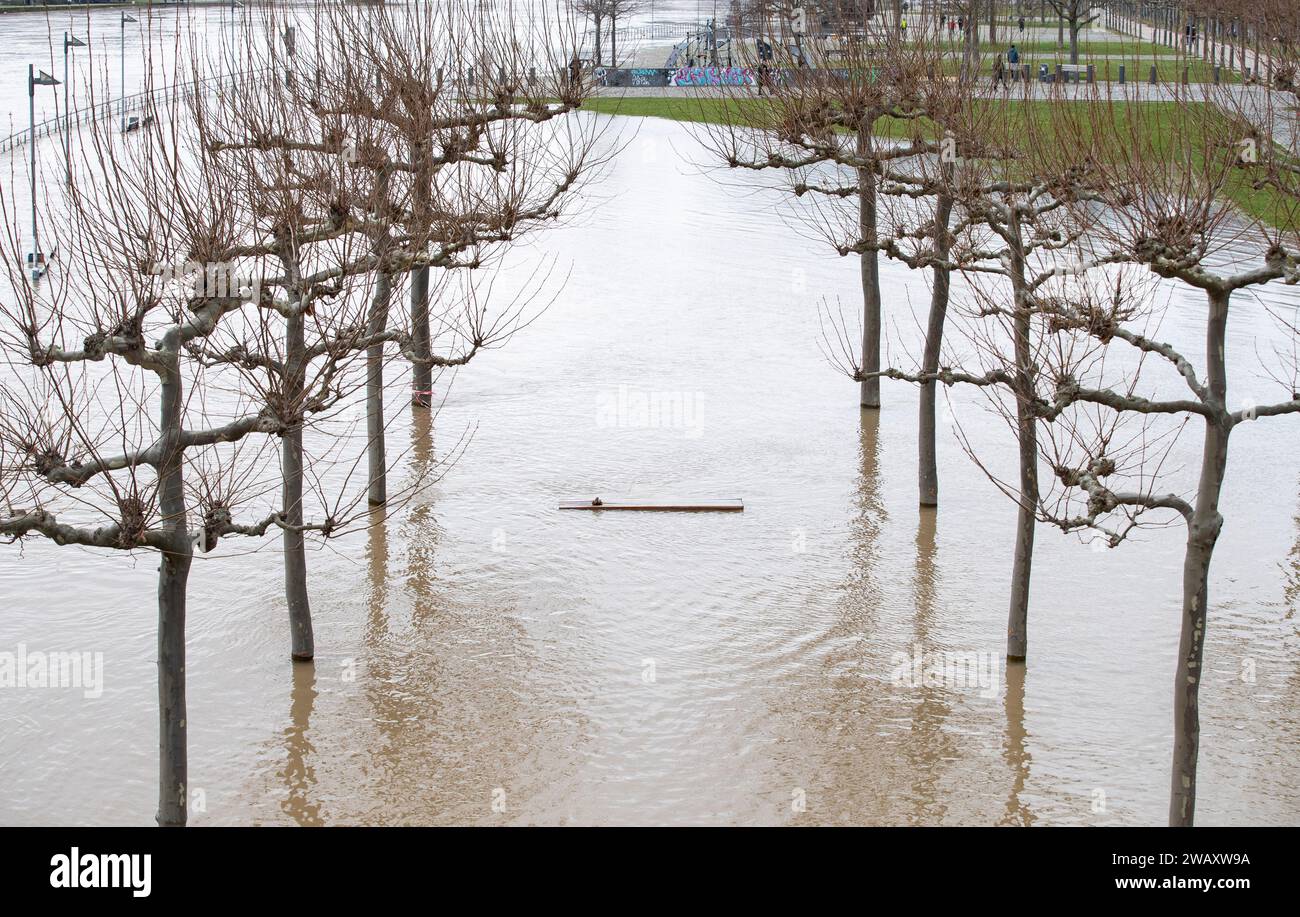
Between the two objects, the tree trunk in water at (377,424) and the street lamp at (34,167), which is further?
the tree trunk in water at (377,424)

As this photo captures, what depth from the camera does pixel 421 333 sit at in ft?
77.0

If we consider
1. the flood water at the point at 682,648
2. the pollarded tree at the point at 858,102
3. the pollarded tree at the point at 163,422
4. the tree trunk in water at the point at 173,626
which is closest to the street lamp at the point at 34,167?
the flood water at the point at 682,648

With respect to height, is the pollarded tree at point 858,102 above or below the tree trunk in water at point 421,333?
above

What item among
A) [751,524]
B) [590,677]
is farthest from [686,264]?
[590,677]

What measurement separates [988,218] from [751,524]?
6372mm

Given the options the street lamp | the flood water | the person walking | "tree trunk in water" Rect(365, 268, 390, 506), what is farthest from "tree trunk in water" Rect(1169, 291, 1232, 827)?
the street lamp

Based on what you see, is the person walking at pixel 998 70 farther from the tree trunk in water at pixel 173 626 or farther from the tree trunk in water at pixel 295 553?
the tree trunk in water at pixel 173 626

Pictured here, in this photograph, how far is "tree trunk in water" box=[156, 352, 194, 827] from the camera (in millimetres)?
11352

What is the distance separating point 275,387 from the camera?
1162cm

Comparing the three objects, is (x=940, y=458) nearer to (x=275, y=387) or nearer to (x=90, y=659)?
(x=90, y=659)

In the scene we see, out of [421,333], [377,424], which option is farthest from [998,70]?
[377,424]

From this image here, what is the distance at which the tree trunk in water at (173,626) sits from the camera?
11.4 metres

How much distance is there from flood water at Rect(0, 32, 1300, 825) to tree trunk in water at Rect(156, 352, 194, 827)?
2198 mm

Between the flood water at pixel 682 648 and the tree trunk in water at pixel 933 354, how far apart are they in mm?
525
